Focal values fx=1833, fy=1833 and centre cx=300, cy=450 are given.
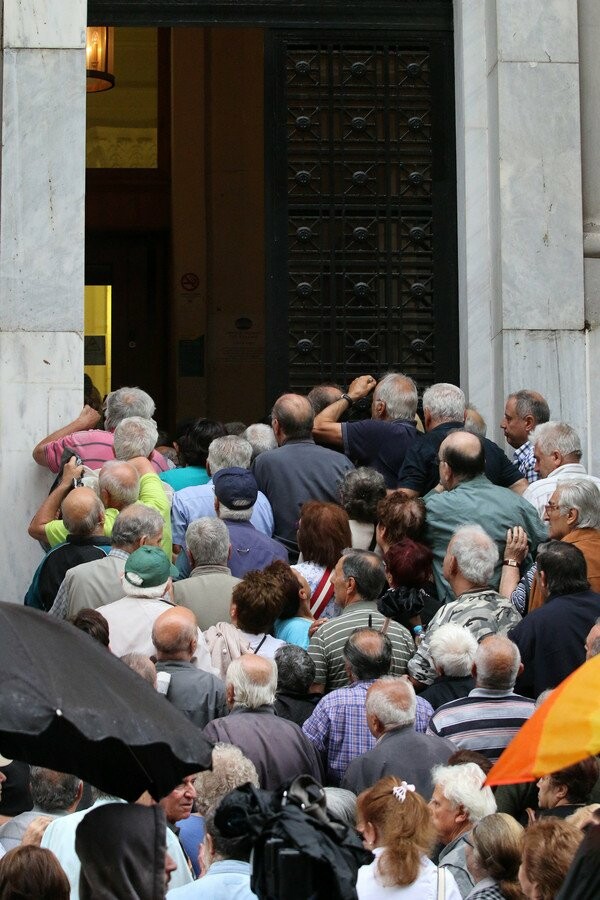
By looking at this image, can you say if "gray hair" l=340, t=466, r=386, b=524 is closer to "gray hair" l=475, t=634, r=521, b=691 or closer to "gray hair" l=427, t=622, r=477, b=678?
"gray hair" l=427, t=622, r=477, b=678

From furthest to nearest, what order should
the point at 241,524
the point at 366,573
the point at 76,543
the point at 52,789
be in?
the point at 241,524
the point at 76,543
the point at 366,573
the point at 52,789

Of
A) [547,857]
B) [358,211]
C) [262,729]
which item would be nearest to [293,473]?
[262,729]

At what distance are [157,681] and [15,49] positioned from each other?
607cm

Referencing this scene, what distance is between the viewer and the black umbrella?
15.2 feet

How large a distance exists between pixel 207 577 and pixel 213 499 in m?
1.06

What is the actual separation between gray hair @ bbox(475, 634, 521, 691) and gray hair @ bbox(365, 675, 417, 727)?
40 cm

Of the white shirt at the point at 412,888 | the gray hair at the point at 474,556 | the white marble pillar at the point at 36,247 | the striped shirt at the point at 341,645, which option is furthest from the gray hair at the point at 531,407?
the white shirt at the point at 412,888

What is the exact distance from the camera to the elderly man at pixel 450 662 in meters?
8.20

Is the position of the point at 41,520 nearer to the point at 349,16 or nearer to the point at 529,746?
the point at 349,16

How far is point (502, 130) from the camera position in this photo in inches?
505

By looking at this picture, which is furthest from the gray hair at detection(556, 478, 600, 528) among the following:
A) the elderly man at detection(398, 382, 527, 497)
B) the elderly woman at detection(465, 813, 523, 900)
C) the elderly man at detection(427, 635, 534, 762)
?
the elderly woman at detection(465, 813, 523, 900)

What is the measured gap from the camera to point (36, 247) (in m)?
12.3

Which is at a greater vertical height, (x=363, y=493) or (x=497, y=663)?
(x=363, y=493)

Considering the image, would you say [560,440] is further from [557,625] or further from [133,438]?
[133,438]
